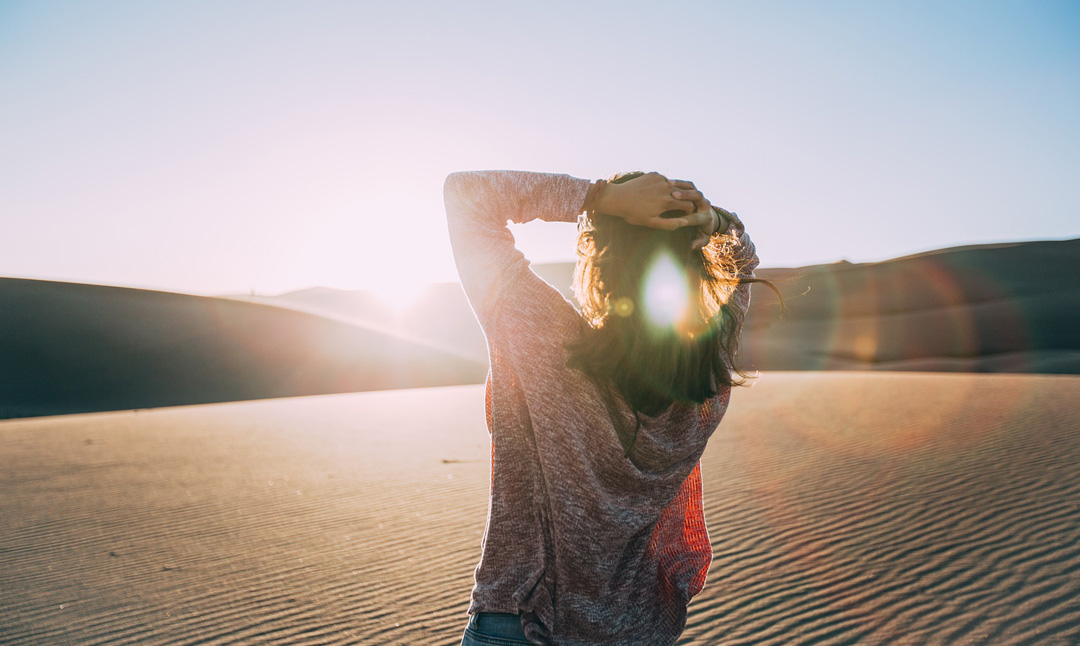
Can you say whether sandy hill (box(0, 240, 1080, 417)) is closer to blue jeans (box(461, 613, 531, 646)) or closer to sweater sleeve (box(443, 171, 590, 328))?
sweater sleeve (box(443, 171, 590, 328))

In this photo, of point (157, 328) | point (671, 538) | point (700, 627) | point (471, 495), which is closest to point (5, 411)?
point (157, 328)

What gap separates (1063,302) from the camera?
34.4 m

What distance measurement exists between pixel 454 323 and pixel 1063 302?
125 ft

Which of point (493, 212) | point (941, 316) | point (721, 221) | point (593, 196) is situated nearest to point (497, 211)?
point (493, 212)

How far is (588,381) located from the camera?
3.64 feet

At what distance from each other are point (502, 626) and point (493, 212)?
760mm

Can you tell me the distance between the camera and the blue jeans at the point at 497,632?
115 cm

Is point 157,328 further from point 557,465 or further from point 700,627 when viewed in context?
point 557,465

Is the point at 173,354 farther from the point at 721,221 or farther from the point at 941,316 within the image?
the point at 941,316

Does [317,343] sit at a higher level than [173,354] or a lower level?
lower

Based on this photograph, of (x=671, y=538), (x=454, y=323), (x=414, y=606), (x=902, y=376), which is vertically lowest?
(x=454, y=323)

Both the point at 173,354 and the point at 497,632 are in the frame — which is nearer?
the point at 497,632

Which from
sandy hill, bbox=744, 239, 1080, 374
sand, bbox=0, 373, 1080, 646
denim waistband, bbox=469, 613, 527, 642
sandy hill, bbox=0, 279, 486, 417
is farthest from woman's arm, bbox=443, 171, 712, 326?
sandy hill, bbox=0, 279, 486, 417

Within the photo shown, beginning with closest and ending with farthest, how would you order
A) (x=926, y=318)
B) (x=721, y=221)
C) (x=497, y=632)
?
(x=497, y=632)
(x=721, y=221)
(x=926, y=318)
